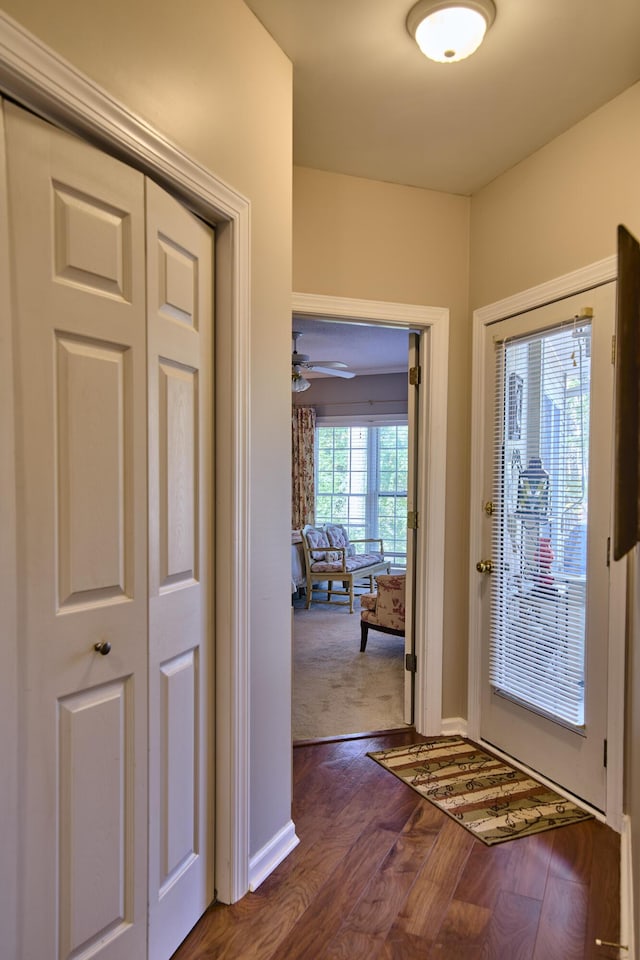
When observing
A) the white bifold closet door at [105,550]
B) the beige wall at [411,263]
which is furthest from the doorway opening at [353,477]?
the white bifold closet door at [105,550]

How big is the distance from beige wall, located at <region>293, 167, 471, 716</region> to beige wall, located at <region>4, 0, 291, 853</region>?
0.70 m

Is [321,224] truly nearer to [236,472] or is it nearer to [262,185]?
[262,185]

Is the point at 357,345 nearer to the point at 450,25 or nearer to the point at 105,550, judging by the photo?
the point at 450,25

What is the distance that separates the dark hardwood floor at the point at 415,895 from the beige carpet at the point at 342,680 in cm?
80

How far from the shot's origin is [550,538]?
2.57 m

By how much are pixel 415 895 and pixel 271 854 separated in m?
0.49

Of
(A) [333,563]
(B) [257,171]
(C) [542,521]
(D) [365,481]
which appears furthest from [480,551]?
(D) [365,481]

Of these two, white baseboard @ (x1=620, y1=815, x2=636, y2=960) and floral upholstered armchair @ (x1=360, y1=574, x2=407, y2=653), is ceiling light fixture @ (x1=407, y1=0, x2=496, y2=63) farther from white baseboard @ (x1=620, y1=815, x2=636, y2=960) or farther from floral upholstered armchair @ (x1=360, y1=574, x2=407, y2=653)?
floral upholstered armchair @ (x1=360, y1=574, x2=407, y2=653)

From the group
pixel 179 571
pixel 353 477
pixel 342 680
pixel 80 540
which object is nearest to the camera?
pixel 80 540

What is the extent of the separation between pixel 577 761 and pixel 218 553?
5.77 ft

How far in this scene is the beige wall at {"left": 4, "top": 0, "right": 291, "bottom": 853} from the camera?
148 centimetres

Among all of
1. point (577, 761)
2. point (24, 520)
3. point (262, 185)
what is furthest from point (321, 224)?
point (577, 761)

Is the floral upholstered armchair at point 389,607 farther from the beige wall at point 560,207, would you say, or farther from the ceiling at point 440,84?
the ceiling at point 440,84

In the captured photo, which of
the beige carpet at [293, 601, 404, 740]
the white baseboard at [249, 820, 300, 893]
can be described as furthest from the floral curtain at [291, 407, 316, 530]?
the white baseboard at [249, 820, 300, 893]
